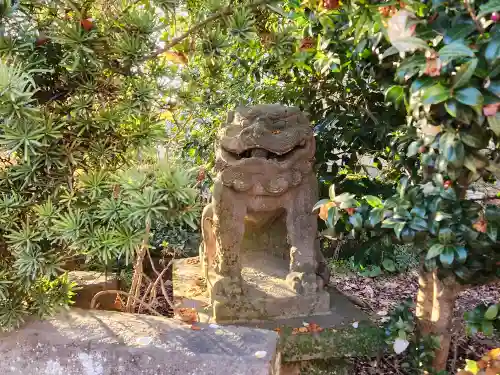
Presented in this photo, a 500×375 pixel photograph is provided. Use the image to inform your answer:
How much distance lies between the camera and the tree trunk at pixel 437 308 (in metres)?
2.10

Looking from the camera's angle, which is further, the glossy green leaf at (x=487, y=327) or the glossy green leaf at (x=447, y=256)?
the glossy green leaf at (x=487, y=327)

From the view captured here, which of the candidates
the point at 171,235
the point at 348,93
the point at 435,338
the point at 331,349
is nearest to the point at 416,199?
the point at 435,338

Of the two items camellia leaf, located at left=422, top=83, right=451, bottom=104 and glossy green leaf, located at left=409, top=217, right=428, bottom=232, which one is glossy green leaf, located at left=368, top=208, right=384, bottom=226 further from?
camellia leaf, located at left=422, top=83, right=451, bottom=104

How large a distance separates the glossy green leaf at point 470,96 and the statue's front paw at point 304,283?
1.59 m

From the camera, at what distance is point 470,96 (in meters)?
1.21

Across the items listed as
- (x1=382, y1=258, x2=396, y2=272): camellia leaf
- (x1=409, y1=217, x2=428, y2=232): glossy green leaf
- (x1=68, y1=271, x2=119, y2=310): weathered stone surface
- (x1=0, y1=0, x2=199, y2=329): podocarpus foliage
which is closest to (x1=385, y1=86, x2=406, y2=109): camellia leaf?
(x1=409, y1=217, x2=428, y2=232): glossy green leaf

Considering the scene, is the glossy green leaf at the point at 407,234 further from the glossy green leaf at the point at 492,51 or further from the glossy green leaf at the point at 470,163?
the glossy green leaf at the point at 492,51

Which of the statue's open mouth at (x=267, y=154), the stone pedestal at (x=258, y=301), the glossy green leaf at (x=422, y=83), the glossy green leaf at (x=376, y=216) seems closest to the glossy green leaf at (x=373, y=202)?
the glossy green leaf at (x=376, y=216)

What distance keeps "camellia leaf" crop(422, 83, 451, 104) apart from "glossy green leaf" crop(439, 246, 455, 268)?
1.81ft

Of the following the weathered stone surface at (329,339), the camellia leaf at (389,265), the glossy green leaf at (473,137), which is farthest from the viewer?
the camellia leaf at (389,265)

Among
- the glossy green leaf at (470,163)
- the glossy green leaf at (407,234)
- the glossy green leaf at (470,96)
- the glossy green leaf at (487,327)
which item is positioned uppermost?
the glossy green leaf at (470,96)

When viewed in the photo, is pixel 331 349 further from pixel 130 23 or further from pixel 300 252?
pixel 130 23

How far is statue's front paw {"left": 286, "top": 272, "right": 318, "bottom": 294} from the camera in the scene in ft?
8.58

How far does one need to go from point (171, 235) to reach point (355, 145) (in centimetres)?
212
